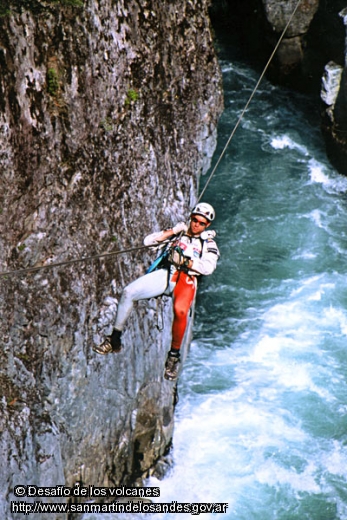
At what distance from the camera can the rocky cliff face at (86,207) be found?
6993 mm

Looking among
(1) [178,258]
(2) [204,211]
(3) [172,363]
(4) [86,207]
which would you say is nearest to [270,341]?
(3) [172,363]

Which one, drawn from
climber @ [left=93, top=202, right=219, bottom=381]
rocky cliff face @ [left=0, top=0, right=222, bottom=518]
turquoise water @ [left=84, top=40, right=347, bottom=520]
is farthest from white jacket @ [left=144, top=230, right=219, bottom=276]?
turquoise water @ [left=84, top=40, right=347, bottom=520]

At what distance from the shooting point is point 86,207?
303 inches

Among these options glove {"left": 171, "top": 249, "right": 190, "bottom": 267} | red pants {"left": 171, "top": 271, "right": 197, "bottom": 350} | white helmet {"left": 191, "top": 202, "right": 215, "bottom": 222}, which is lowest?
red pants {"left": 171, "top": 271, "right": 197, "bottom": 350}

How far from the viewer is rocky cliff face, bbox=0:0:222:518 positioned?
6993 millimetres

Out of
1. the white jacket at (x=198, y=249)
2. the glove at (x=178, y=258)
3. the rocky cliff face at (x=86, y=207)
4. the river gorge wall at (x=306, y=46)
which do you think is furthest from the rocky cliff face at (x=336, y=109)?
the glove at (x=178, y=258)

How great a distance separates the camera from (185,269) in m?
6.40

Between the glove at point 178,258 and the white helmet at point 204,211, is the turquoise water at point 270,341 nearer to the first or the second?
the glove at point 178,258

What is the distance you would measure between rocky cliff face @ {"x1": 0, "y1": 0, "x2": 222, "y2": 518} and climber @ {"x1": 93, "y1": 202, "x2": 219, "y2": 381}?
1.17 metres

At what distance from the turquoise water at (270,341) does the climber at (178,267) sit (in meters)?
3.84

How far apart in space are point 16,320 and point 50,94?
2.57m

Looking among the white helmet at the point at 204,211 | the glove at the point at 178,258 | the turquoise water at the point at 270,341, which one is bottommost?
the turquoise water at the point at 270,341

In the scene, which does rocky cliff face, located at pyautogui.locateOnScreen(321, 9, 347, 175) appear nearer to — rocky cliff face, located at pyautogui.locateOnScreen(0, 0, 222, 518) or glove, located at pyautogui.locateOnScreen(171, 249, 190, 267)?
rocky cliff face, located at pyautogui.locateOnScreen(0, 0, 222, 518)

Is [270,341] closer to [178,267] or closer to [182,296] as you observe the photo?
[182,296]
